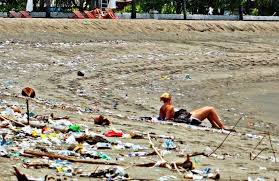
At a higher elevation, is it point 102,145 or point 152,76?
point 102,145

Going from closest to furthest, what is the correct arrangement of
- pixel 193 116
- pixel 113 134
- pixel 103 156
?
pixel 103 156, pixel 113 134, pixel 193 116

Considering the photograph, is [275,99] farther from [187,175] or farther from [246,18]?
[246,18]

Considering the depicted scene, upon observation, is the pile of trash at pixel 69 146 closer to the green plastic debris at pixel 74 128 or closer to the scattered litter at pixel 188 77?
the green plastic debris at pixel 74 128

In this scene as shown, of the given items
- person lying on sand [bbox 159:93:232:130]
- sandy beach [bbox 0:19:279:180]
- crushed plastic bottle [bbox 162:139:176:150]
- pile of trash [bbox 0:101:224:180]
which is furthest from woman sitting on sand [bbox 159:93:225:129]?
crushed plastic bottle [bbox 162:139:176:150]

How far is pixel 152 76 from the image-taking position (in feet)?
70.7

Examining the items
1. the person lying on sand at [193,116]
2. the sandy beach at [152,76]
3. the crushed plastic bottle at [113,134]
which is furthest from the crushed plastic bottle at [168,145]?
the person lying on sand at [193,116]

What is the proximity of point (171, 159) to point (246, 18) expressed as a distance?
119 ft

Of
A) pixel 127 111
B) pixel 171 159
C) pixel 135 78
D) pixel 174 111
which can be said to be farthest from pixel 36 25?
pixel 171 159

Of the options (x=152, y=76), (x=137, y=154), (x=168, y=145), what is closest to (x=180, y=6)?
(x=152, y=76)

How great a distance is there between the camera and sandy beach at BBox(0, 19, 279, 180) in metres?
9.57

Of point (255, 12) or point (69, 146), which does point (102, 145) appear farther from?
point (255, 12)

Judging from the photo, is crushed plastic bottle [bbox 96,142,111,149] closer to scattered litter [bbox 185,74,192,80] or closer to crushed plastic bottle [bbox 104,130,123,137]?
crushed plastic bottle [bbox 104,130,123,137]

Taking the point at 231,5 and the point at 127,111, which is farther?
the point at 231,5

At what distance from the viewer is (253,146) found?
10.1m
